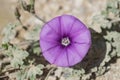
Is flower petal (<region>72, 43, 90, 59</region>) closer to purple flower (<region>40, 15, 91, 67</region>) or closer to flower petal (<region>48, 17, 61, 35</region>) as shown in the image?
purple flower (<region>40, 15, 91, 67</region>)

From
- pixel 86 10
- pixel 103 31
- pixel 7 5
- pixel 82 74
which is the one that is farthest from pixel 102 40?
pixel 7 5

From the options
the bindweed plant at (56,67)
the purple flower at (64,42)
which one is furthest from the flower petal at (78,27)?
the bindweed plant at (56,67)

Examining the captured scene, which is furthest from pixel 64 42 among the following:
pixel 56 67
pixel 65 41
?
pixel 56 67

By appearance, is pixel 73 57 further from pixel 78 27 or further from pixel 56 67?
pixel 56 67

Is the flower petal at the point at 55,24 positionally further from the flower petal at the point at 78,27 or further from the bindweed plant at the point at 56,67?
the bindweed plant at the point at 56,67

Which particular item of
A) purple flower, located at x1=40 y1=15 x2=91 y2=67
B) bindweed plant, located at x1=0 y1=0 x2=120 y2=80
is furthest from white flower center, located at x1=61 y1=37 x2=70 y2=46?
bindweed plant, located at x1=0 y1=0 x2=120 y2=80
